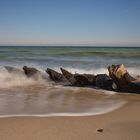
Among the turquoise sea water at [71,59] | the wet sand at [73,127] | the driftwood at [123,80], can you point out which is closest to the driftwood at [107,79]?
the driftwood at [123,80]

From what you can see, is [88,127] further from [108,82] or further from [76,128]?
[108,82]

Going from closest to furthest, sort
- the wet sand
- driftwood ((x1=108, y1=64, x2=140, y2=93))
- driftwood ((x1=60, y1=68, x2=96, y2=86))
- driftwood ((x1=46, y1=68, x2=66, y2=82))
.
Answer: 1. the wet sand
2. driftwood ((x1=108, y1=64, x2=140, y2=93))
3. driftwood ((x1=60, y1=68, x2=96, y2=86))
4. driftwood ((x1=46, y1=68, x2=66, y2=82))

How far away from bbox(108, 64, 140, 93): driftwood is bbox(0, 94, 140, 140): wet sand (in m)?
2.67

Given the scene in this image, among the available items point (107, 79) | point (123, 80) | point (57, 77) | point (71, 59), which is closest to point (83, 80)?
point (107, 79)

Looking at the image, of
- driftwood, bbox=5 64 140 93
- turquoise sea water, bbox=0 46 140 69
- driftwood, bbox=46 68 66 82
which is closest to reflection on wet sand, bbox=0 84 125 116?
driftwood, bbox=5 64 140 93

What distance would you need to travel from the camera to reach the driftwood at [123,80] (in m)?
8.08

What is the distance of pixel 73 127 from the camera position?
4496 mm

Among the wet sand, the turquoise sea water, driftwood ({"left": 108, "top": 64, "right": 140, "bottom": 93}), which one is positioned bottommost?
the turquoise sea water

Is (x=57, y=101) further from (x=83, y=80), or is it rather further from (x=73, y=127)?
(x=83, y=80)

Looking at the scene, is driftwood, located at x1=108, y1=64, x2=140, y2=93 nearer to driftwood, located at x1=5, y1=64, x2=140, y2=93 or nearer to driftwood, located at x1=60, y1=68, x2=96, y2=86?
driftwood, located at x1=5, y1=64, x2=140, y2=93

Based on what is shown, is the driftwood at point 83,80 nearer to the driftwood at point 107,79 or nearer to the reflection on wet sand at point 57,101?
the driftwood at point 107,79

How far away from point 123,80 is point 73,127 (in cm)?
407

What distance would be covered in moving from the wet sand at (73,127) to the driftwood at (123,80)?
2667mm

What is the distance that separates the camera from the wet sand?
4.04 m
